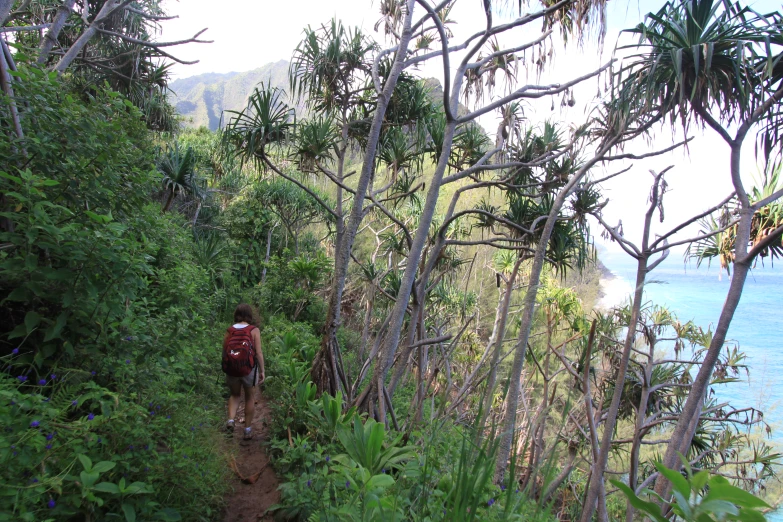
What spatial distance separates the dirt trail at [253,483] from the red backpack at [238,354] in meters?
0.58

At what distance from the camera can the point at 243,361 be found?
3.78m

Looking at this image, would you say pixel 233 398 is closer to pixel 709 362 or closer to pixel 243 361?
pixel 243 361

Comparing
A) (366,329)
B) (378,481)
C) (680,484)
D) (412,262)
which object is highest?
(680,484)

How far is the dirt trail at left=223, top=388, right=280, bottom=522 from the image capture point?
2.82 metres

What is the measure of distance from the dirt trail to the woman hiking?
146 mm

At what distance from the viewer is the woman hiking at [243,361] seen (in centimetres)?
379

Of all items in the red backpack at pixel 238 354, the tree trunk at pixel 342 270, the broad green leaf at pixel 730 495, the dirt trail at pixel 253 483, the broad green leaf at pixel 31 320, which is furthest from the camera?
the tree trunk at pixel 342 270

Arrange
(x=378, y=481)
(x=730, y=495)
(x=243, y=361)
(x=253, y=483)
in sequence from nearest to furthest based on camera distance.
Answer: (x=730, y=495)
(x=378, y=481)
(x=253, y=483)
(x=243, y=361)

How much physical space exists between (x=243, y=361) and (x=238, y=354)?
7 cm

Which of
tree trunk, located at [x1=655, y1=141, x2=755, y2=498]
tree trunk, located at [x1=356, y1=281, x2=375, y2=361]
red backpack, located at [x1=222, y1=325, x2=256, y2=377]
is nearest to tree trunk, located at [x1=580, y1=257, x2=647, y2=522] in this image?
tree trunk, located at [x1=655, y1=141, x2=755, y2=498]

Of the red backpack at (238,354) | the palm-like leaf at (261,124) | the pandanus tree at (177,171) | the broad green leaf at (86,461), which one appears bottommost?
the red backpack at (238,354)

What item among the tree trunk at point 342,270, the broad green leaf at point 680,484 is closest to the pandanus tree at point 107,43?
the tree trunk at point 342,270

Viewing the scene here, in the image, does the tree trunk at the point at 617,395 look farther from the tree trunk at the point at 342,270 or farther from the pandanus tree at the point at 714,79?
the tree trunk at the point at 342,270

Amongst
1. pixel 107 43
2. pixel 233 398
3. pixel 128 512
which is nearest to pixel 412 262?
pixel 233 398
